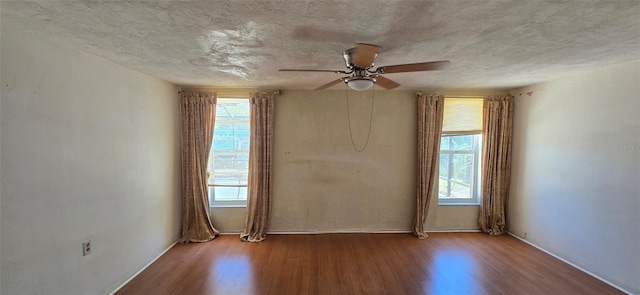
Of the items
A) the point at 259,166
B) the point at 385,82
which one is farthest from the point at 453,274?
the point at 259,166

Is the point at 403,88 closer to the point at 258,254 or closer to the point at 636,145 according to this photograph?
the point at 636,145

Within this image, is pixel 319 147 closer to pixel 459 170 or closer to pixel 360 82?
pixel 360 82

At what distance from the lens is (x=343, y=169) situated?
3941mm

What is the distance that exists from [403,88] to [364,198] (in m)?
1.78

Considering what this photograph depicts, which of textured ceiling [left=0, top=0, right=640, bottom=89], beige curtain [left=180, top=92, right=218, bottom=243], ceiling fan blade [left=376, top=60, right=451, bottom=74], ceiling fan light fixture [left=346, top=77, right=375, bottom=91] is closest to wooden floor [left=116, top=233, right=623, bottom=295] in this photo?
beige curtain [left=180, top=92, right=218, bottom=243]

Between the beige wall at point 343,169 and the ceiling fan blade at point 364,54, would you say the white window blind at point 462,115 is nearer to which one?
the beige wall at point 343,169

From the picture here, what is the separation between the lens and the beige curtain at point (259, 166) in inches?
146

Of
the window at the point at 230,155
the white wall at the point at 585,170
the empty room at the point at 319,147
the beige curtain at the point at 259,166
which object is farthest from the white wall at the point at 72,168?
the white wall at the point at 585,170

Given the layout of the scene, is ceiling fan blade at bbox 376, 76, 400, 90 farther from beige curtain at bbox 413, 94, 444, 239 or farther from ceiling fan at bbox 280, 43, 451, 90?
beige curtain at bbox 413, 94, 444, 239

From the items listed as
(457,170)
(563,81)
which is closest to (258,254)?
(457,170)

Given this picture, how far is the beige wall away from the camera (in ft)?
12.7

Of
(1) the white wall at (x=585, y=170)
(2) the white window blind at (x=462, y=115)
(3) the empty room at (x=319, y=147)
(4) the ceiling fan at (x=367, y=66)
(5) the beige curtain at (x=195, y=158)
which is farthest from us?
(2) the white window blind at (x=462, y=115)

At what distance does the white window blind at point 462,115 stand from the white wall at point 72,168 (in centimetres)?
408

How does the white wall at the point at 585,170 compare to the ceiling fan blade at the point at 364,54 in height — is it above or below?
below
